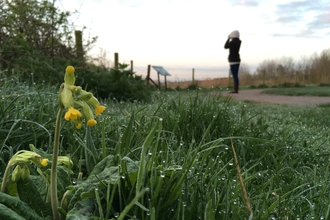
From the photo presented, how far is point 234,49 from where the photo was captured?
1303 cm

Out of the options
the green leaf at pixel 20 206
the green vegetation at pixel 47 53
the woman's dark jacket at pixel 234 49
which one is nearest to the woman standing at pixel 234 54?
the woman's dark jacket at pixel 234 49

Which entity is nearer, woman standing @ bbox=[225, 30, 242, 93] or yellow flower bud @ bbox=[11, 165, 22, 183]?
yellow flower bud @ bbox=[11, 165, 22, 183]

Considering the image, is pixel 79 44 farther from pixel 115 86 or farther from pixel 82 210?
pixel 82 210

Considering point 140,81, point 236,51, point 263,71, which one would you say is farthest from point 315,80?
point 140,81

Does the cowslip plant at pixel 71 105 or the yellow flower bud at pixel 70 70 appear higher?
the yellow flower bud at pixel 70 70

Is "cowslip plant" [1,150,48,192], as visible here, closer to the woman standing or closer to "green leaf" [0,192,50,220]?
"green leaf" [0,192,50,220]

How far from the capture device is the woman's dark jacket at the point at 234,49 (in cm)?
1300

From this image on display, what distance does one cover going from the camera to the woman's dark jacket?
13000mm

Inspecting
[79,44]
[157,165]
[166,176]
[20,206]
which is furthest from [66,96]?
[79,44]

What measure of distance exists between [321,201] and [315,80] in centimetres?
2557

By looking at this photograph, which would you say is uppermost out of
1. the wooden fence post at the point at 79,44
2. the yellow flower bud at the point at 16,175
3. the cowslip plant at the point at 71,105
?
the wooden fence post at the point at 79,44

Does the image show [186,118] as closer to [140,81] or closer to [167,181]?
[167,181]

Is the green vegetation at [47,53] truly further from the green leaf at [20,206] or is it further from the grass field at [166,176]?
the green leaf at [20,206]

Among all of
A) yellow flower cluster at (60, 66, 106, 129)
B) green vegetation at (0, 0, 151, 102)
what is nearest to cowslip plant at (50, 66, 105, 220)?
yellow flower cluster at (60, 66, 106, 129)
